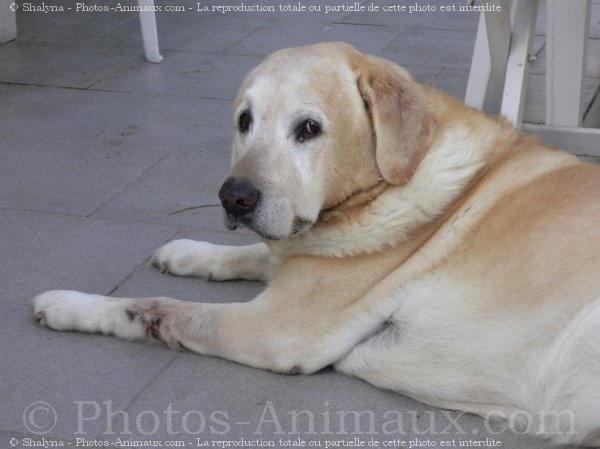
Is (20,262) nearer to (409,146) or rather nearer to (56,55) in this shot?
(409,146)

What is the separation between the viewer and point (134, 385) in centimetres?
312

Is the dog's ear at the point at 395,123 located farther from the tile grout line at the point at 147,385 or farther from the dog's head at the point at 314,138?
the tile grout line at the point at 147,385

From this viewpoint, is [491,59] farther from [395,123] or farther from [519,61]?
[395,123]

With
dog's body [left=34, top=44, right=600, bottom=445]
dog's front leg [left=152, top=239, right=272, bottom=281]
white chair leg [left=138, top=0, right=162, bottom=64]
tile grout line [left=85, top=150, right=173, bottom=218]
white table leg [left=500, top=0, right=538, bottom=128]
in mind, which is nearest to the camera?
dog's body [left=34, top=44, right=600, bottom=445]

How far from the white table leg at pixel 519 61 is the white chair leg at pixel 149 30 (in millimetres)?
2583

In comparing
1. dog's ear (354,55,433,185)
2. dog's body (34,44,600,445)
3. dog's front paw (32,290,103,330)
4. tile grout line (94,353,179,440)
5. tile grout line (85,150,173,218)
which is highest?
dog's ear (354,55,433,185)

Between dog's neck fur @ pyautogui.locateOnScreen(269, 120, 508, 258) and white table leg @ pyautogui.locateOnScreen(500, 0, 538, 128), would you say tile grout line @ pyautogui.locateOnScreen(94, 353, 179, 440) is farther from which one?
white table leg @ pyautogui.locateOnScreen(500, 0, 538, 128)

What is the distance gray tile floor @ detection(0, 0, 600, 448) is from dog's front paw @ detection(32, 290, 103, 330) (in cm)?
5

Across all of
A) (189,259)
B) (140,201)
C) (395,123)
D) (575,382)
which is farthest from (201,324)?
(140,201)

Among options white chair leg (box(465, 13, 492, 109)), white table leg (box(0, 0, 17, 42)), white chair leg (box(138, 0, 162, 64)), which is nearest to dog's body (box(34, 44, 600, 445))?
white chair leg (box(465, 13, 492, 109))

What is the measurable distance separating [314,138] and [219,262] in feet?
2.93

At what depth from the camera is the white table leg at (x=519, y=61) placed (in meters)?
4.29

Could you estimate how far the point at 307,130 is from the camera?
3021mm

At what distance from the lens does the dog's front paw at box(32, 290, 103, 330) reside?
3.34 meters
